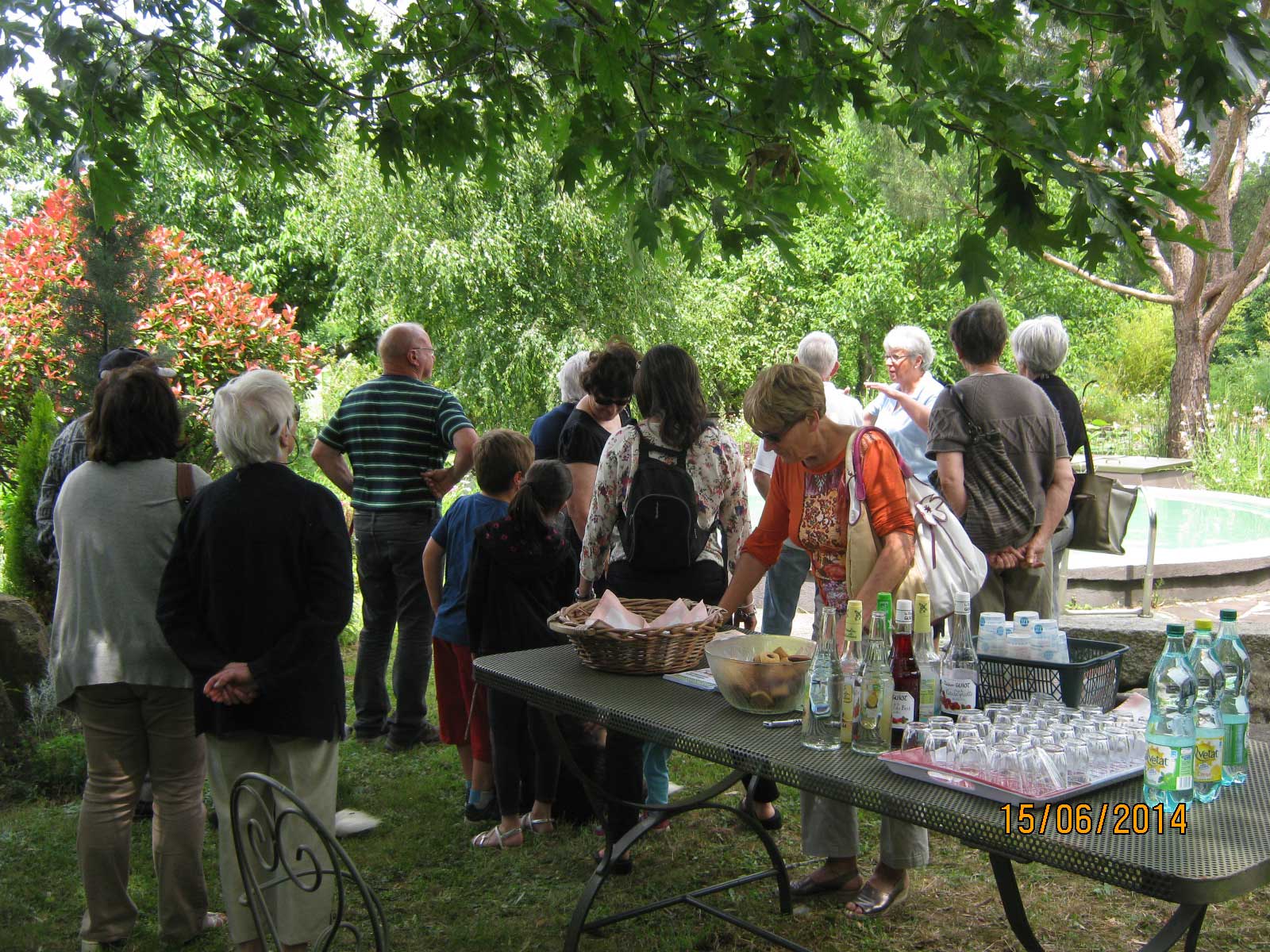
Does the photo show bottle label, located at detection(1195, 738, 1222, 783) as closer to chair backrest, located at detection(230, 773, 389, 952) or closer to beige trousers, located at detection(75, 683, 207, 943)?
chair backrest, located at detection(230, 773, 389, 952)

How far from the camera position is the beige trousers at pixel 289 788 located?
297 cm

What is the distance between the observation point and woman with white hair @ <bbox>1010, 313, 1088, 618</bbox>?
181 inches

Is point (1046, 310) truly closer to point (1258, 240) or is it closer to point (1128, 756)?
point (1258, 240)

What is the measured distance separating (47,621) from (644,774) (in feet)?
13.3

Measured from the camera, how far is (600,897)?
3732 mm

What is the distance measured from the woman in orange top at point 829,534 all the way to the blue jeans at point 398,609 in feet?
6.65

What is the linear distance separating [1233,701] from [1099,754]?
0.34 meters

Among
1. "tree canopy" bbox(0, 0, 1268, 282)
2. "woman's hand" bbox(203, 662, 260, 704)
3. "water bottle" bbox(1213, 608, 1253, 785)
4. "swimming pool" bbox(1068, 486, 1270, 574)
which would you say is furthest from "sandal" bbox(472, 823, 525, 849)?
"swimming pool" bbox(1068, 486, 1270, 574)

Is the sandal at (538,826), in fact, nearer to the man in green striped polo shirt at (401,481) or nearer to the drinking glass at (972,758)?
the man in green striped polo shirt at (401,481)

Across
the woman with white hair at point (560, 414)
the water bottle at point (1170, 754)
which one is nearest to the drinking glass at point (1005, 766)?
the water bottle at point (1170, 754)

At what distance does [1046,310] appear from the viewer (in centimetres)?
2830

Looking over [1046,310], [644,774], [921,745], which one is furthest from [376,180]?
[1046,310]

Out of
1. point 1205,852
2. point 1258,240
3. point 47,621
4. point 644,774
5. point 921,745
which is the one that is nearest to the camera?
point 1205,852
